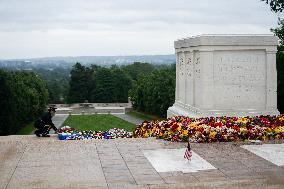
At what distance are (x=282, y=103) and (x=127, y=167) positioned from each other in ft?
63.0

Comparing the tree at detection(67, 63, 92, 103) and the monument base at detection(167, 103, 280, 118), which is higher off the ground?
the monument base at detection(167, 103, 280, 118)

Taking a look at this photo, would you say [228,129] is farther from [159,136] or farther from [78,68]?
[78,68]

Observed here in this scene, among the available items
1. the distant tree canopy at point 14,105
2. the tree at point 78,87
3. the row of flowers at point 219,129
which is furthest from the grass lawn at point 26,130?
the row of flowers at point 219,129

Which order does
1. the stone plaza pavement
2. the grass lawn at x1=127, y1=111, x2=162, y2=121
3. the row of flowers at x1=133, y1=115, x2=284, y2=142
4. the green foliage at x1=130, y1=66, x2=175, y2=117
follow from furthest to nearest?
the grass lawn at x1=127, y1=111, x2=162, y2=121
the green foliage at x1=130, y1=66, x2=175, y2=117
the row of flowers at x1=133, y1=115, x2=284, y2=142
the stone plaza pavement

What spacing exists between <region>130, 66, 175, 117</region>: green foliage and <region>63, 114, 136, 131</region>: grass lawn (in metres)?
5.67

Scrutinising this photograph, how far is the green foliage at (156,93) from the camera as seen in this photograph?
2414 inches

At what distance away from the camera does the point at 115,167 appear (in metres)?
13.4

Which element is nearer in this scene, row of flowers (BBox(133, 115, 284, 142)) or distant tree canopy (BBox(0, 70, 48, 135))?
row of flowers (BBox(133, 115, 284, 142))

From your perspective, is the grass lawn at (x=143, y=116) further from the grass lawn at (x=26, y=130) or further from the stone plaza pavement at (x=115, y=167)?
the stone plaza pavement at (x=115, y=167)

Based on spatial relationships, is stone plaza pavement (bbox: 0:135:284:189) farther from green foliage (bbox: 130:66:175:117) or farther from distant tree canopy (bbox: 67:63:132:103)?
distant tree canopy (bbox: 67:63:132:103)

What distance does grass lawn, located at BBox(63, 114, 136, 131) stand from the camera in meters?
54.6

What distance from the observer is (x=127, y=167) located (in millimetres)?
13367

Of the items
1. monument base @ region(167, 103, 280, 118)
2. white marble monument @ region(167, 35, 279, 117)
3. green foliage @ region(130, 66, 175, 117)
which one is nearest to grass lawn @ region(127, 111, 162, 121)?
green foliage @ region(130, 66, 175, 117)

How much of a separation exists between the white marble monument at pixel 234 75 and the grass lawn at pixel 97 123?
31.4 m
